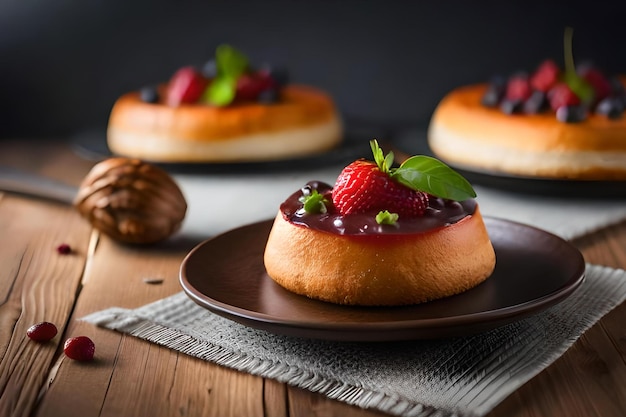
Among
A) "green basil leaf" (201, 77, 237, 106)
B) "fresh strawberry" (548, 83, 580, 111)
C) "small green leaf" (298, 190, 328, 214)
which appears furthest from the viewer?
Result: "green basil leaf" (201, 77, 237, 106)

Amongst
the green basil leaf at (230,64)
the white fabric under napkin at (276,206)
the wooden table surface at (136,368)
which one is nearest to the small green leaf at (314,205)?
the wooden table surface at (136,368)

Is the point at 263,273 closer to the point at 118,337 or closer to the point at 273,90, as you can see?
the point at 118,337

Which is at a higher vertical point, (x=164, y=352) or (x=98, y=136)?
(x=164, y=352)

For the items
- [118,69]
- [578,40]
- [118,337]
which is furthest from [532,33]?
[118,337]

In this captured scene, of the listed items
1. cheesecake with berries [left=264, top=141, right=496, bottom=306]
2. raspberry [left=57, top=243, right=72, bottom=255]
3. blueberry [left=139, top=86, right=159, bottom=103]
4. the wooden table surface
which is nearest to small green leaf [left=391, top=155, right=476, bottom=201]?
cheesecake with berries [left=264, top=141, right=496, bottom=306]

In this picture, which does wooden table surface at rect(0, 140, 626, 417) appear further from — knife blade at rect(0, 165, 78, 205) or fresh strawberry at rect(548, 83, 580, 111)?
fresh strawberry at rect(548, 83, 580, 111)

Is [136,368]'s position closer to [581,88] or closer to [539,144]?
[539,144]

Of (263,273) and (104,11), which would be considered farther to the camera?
(104,11)
